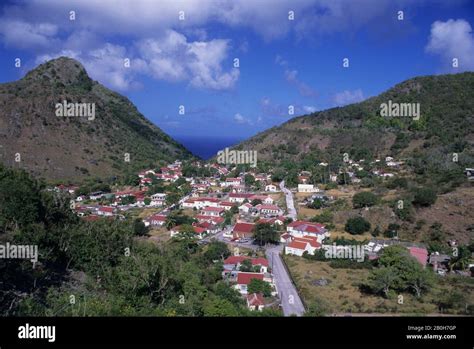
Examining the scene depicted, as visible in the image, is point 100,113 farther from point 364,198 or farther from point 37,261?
point 37,261

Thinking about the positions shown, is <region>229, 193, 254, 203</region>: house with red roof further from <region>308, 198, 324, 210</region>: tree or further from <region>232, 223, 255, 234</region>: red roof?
<region>232, 223, 255, 234</region>: red roof

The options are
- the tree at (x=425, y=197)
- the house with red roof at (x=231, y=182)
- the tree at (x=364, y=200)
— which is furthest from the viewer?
the house with red roof at (x=231, y=182)

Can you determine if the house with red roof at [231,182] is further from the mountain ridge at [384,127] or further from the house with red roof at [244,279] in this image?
the house with red roof at [244,279]

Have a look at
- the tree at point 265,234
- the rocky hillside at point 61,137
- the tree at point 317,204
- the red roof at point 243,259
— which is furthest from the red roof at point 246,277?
the rocky hillside at point 61,137

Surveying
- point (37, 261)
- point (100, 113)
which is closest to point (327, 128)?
point (100, 113)

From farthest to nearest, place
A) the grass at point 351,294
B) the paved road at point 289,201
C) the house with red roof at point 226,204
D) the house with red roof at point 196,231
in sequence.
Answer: the house with red roof at point 226,204 → the paved road at point 289,201 → the house with red roof at point 196,231 → the grass at point 351,294

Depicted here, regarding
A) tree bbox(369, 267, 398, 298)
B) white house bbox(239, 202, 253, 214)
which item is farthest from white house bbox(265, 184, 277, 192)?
tree bbox(369, 267, 398, 298)
